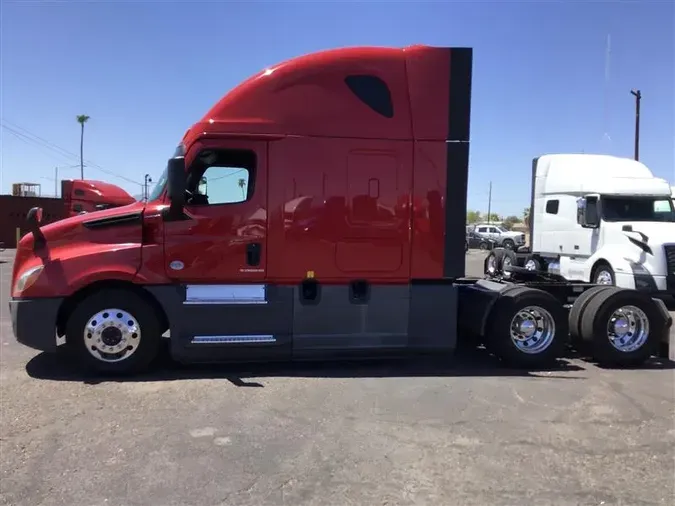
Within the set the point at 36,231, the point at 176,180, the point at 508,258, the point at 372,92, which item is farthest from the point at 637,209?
the point at 36,231

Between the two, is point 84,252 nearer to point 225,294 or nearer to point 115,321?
point 115,321

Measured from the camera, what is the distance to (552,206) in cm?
1423

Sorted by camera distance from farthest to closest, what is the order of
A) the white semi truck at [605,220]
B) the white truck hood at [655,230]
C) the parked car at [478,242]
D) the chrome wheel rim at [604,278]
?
the parked car at [478,242] < the chrome wheel rim at [604,278] < the white semi truck at [605,220] < the white truck hood at [655,230]

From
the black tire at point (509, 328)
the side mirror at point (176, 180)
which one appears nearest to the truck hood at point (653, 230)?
the black tire at point (509, 328)

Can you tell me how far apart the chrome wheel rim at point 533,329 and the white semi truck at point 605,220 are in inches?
232

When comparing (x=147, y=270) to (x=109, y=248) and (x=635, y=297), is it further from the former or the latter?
(x=635, y=297)

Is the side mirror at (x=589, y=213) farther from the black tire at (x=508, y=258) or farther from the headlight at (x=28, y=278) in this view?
the headlight at (x=28, y=278)

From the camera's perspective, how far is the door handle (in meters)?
6.20

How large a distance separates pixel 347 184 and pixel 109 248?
265 centimetres

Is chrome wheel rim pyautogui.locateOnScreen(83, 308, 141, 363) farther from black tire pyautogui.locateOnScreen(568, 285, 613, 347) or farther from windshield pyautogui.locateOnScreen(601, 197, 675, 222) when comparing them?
windshield pyautogui.locateOnScreen(601, 197, 675, 222)

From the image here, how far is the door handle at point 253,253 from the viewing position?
6.20 metres

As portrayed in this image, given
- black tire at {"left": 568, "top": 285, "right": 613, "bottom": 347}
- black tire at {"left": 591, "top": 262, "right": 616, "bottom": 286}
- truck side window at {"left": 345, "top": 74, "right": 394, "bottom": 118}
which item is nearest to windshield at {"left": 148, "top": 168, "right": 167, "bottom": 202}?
truck side window at {"left": 345, "top": 74, "right": 394, "bottom": 118}

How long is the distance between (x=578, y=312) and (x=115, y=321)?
18.0ft

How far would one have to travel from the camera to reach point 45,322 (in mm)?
5961
